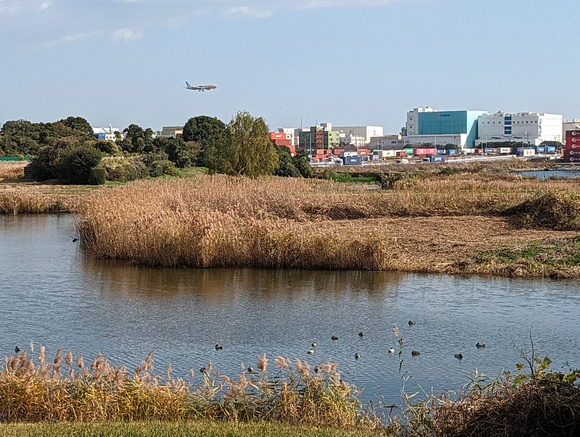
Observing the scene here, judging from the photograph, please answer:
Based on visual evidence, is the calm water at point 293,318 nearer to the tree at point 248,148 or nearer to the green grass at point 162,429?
the green grass at point 162,429

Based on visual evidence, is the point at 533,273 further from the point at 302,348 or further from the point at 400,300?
the point at 302,348

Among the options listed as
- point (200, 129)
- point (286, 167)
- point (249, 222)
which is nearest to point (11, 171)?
point (286, 167)

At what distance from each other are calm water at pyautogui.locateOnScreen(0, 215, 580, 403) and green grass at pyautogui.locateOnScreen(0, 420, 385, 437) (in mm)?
2684

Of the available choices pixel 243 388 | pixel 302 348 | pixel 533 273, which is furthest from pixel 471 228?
pixel 243 388

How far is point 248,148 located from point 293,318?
107 ft

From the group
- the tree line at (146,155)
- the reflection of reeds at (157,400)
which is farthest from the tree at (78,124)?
the reflection of reeds at (157,400)

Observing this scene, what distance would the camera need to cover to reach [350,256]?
22109 millimetres

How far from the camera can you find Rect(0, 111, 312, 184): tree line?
4850cm

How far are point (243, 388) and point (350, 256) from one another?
1265 centimetres

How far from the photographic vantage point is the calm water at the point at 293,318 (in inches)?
522

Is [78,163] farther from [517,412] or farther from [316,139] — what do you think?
[316,139]

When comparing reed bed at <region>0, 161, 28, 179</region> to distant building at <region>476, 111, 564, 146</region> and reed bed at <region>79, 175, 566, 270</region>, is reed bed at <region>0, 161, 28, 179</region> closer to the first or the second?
reed bed at <region>79, 175, 566, 270</region>

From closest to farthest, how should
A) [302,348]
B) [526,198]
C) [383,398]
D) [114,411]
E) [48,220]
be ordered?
1. [114,411]
2. [383,398]
3. [302,348]
4. [526,198]
5. [48,220]

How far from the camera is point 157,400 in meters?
9.52
